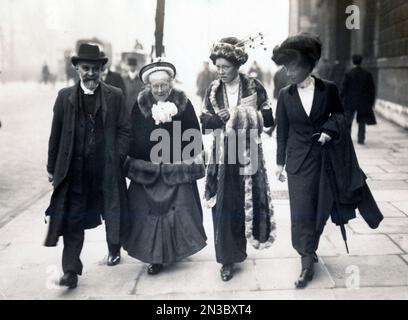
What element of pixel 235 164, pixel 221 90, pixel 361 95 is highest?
pixel 361 95

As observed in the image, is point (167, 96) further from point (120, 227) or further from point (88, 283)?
point (88, 283)

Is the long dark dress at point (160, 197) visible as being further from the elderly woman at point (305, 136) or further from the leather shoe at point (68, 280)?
the elderly woman at point (305, 136)

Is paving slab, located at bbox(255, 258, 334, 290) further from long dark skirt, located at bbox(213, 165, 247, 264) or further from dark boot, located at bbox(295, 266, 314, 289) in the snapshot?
long dark skirt, located at bbox(213, 165, 247, 264)

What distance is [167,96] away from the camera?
477 cm

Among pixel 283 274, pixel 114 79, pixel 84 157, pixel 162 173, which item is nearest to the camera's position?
pixel 84 157

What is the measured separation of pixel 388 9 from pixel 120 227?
46.1ft

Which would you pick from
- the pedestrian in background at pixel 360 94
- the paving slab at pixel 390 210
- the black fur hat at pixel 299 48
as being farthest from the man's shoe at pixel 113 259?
the pedestrian in background at pixel 360 94

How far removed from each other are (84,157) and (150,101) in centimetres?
72

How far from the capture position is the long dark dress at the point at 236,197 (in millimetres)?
4680

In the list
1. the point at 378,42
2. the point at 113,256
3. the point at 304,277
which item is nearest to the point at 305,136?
the point at 304,277

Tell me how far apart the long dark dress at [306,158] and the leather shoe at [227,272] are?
57 cm

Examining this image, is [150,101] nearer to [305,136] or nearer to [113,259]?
[305,136]

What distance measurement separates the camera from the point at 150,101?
4773 millimetres
